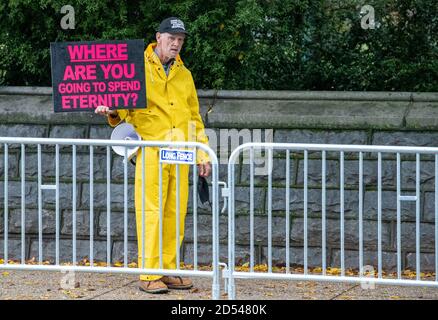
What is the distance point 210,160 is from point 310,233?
5.88 feet

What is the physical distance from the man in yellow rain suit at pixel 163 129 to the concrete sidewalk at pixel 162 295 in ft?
0.85

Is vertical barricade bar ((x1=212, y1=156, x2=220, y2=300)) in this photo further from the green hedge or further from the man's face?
the green hedge

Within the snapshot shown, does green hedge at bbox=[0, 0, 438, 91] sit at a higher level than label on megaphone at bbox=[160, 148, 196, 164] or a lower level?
higher

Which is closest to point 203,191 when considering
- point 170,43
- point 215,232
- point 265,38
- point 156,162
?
point 156,162

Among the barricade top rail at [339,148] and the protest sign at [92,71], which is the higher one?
the protest sign at [92,71]

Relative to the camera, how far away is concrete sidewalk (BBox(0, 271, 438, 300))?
27.7 feet

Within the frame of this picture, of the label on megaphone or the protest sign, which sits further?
the protest sign

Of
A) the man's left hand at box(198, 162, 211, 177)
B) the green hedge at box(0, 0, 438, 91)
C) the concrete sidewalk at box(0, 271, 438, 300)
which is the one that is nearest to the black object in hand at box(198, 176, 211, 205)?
the man's left hand at box(198, 162, 211, 177)

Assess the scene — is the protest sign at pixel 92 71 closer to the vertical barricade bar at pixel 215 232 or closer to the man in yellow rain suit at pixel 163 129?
the man in yellow rain suit at pixel 163 129

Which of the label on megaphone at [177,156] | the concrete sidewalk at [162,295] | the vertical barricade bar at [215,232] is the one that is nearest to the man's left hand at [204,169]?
the label on megaphone at [177,156]

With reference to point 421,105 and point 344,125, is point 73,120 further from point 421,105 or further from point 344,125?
point 421,105

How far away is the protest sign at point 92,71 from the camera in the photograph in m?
8.34

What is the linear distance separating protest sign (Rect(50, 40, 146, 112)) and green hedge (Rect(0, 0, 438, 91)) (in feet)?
5.62

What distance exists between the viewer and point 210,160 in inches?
320
